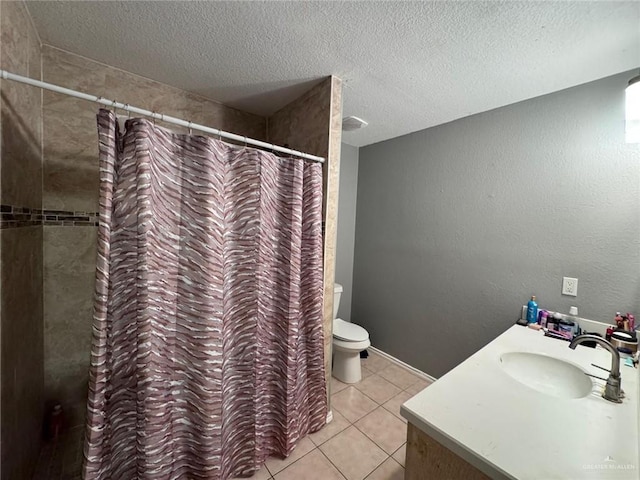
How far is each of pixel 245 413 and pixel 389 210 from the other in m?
1.94

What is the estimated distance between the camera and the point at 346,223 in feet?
8.55

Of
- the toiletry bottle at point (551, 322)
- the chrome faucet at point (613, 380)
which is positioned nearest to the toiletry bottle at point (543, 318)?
the toiletry bottle at point (551, 322)

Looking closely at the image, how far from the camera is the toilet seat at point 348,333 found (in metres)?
1.96

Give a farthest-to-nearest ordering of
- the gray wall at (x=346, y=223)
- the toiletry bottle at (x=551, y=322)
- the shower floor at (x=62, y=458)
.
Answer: the gray wall at (x=346, y=223) < the toiletry bottle at (x=551, y=322) < the shower floor at (x=62, y=458)

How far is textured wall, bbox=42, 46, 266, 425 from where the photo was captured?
1.32 m

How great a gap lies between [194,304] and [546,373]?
5.50 feet

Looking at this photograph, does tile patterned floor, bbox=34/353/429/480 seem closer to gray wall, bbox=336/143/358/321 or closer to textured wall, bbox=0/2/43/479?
textured wall, bbox=0/2/43/479

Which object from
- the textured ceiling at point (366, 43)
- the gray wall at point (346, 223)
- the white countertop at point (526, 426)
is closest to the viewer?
the white countertop at point (526, 426)

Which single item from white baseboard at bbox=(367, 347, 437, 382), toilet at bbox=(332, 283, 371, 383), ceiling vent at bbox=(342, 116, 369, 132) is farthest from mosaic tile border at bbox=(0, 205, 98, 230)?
white baseboard at bbox=(367, 347, 437, 382)

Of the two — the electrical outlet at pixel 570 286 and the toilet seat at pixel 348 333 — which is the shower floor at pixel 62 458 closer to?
the toilet seat at pixel 348 333

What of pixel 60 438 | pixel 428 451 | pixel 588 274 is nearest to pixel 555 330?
pixel 588 274

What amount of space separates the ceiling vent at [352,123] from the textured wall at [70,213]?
146 cm

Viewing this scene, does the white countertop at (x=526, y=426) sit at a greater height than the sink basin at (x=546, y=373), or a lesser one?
greater

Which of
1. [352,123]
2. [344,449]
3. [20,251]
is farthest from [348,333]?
[20,251]
